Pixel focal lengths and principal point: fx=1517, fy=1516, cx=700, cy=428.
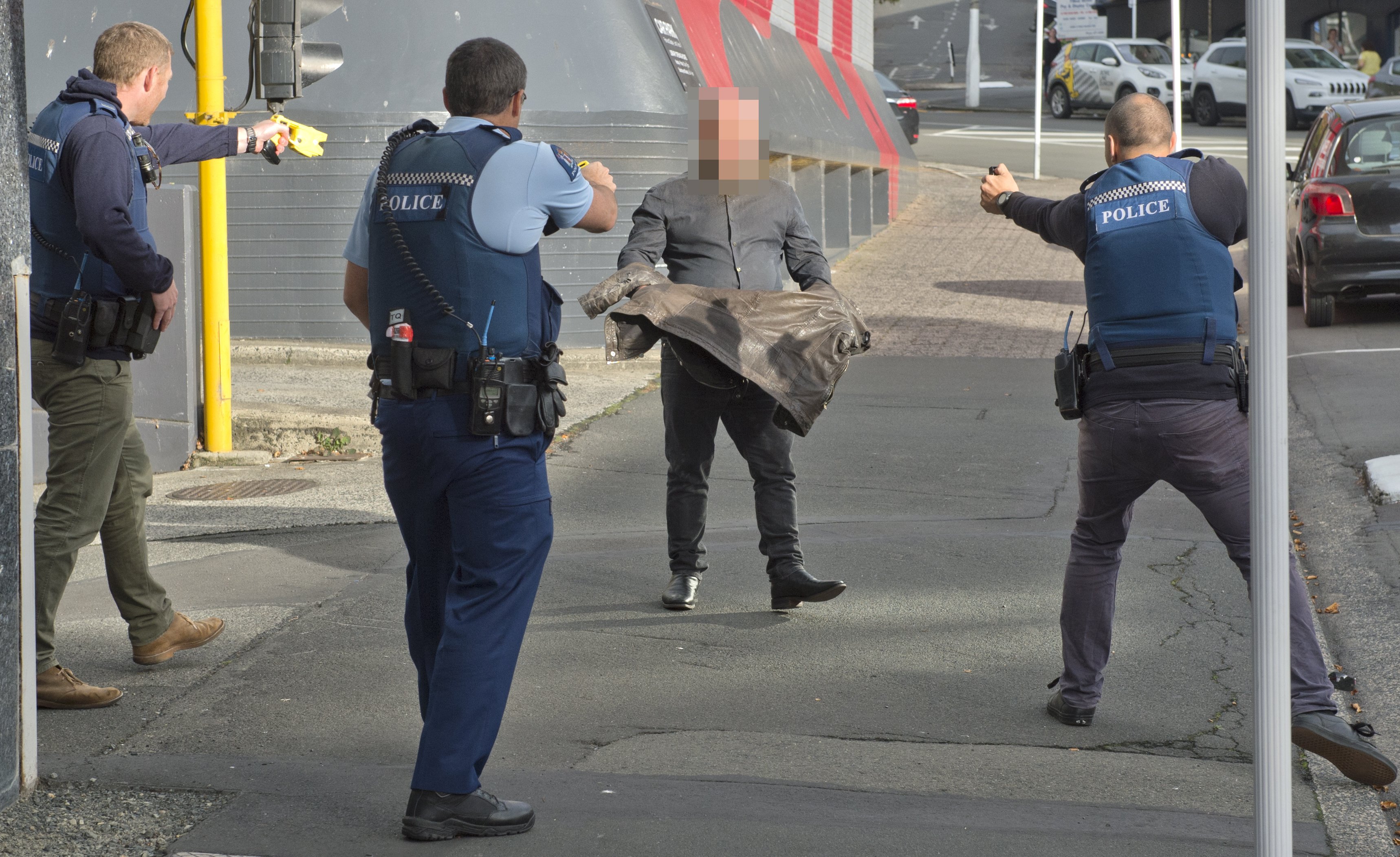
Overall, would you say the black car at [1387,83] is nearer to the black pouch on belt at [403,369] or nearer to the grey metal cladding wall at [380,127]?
the grey metal cladding wall at [380,127]

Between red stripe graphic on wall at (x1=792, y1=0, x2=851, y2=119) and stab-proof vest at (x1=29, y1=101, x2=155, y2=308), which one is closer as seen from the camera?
stab-proof vest at (x1=29, y1=101, x2=155, y2=308)

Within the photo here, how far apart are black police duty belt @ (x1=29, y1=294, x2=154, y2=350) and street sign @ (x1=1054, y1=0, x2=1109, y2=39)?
39704mm

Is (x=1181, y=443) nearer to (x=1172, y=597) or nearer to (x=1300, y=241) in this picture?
(x=1172, y=597)

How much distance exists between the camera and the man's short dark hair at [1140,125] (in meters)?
4.41

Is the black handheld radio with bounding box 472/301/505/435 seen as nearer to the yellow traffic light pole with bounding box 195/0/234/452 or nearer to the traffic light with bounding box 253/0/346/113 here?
the traffic light with bounding box 253/0/346/113

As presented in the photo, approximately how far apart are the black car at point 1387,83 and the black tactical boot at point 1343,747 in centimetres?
2883

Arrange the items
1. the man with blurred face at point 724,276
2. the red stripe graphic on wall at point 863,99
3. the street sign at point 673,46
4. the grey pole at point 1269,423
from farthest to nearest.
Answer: the red stripe graphic on wall at point 863,99 < the street sign at point 673,46 < the man with blurred face at point 724,276 < the grey pole at point 1269,423

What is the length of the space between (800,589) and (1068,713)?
139 centimetres

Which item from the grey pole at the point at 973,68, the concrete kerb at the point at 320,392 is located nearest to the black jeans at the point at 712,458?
the concrete kerb at the point at 320,392

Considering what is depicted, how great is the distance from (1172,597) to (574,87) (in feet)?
25.1

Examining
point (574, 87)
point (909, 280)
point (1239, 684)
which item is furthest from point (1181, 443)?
point (909, 280)

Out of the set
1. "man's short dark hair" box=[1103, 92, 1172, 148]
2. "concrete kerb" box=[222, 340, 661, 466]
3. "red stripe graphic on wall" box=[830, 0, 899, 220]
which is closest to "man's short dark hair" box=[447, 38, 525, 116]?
"man's short dark hair" box=[1103, 92, 1172, 148]

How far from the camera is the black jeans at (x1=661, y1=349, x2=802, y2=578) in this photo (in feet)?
19.1

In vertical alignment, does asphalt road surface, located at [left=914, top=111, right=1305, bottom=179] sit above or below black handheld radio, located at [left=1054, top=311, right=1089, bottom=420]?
above
